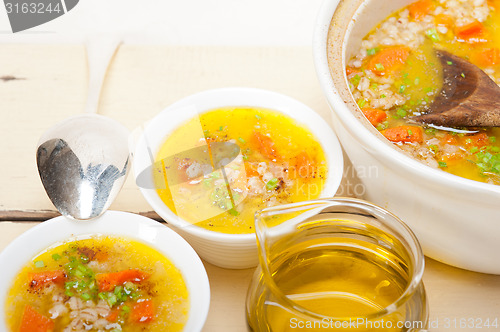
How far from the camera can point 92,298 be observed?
5.60 feet

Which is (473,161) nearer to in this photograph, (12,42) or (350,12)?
(350,12)

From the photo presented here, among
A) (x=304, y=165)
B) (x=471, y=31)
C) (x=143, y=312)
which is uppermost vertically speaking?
(x=471, y=31)

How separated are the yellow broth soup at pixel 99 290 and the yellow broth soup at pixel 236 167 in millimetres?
187

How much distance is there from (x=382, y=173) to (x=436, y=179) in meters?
0.21

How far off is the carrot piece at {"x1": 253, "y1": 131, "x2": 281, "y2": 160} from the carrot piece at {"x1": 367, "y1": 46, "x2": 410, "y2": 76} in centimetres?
42

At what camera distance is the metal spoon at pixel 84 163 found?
197 centimetres

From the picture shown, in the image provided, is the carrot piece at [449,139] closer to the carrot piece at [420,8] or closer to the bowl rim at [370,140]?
the bowl rim at [370,140]

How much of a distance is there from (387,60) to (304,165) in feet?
1.55

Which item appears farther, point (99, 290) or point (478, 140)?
point (478, 140)

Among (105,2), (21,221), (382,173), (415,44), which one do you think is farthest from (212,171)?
(105,2)

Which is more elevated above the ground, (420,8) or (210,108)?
(420,8)

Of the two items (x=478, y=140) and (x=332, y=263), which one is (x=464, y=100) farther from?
(x=332, y=263)

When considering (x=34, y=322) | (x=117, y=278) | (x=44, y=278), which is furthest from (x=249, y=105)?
(x=34, y=322)

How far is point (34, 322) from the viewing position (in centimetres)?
163
